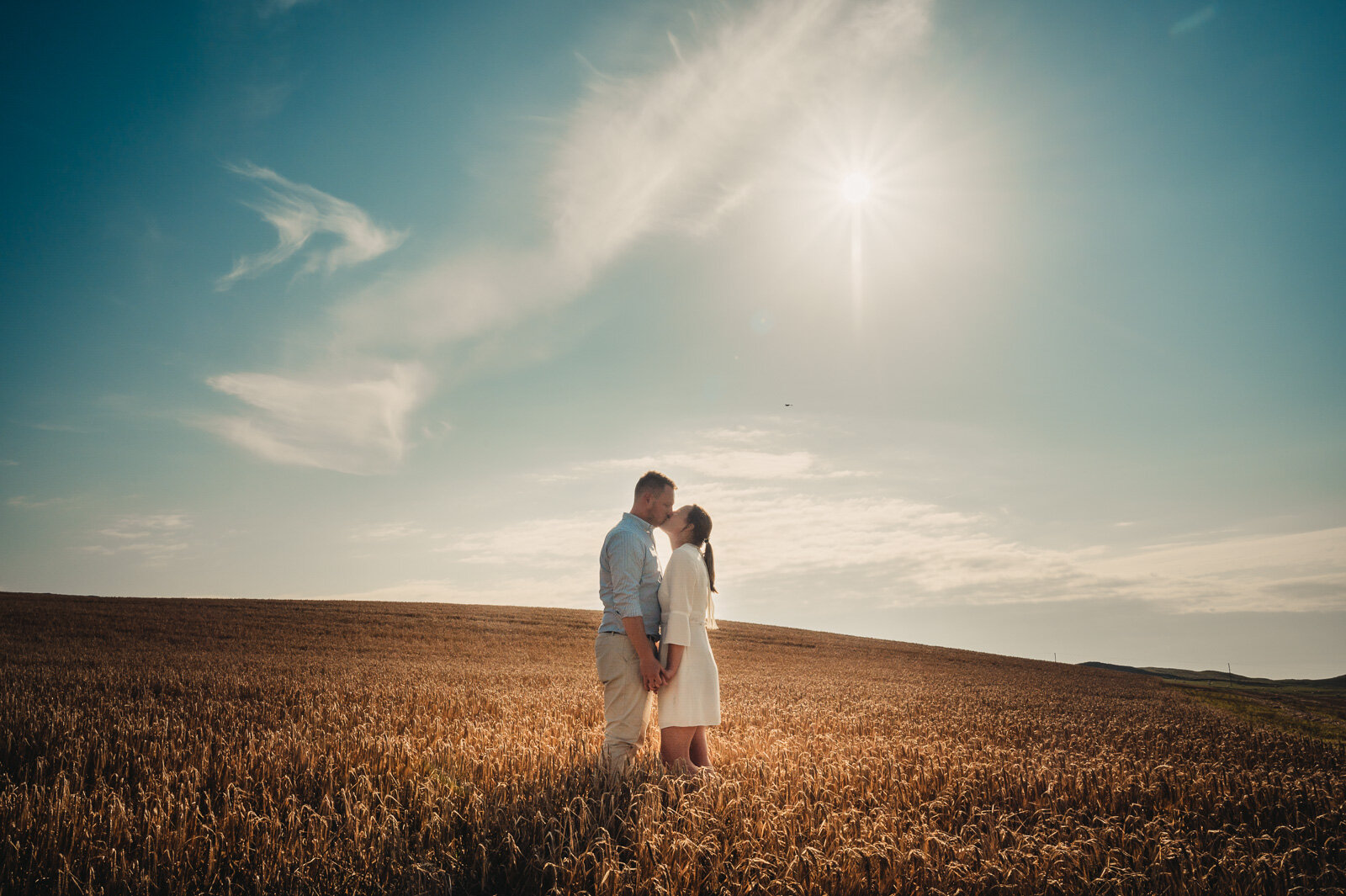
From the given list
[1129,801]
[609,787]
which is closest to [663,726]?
[609,787]

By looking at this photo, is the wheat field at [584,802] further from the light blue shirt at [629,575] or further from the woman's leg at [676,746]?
the light blue shirt at [629,575]

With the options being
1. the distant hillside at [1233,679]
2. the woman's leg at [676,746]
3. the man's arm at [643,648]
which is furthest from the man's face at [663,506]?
the distant hillside at [1233,679]

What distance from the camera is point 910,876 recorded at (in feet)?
11.1

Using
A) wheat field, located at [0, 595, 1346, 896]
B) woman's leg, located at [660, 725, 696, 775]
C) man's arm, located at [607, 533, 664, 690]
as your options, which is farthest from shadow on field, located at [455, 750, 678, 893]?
man's arm, located at [607, 533, 664, 690]

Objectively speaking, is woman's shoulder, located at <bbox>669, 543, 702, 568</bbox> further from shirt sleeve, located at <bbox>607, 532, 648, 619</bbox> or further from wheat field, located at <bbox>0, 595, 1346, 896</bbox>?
wheat field, located at <bbox>0, 595, 1346, 896</bbox>

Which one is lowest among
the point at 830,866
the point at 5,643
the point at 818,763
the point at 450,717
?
the point at 5,643

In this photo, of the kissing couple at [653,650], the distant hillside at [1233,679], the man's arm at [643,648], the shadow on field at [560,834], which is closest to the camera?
the shadow on field at [560,834]

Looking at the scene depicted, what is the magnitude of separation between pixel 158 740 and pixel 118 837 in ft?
12.6

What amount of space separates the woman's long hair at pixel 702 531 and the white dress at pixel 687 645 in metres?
0.17

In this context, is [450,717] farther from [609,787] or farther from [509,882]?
[509,882]

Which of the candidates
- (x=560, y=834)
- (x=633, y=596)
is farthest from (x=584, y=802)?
(x=633, y=596)

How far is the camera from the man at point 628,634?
507 cm

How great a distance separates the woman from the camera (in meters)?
5.16

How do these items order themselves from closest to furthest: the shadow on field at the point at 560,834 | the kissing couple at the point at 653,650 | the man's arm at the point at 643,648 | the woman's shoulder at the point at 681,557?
the shadow on field at the point at 560,834 → the man's arm at the point at 643,648 → the kissing couple at the point at 653,650 → the woman's shoulder at the point at 681,557
